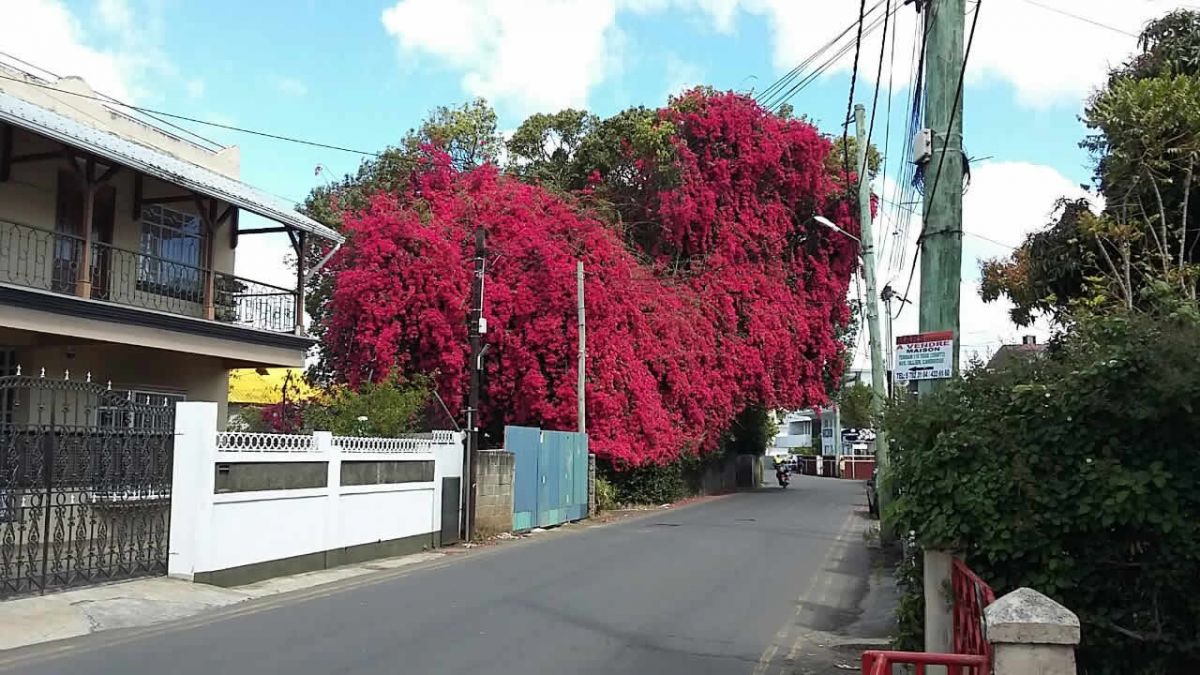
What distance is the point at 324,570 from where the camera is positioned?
14797mm

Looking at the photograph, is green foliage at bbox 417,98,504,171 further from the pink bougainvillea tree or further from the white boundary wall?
the white boundary wall

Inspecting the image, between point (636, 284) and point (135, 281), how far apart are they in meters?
14.2

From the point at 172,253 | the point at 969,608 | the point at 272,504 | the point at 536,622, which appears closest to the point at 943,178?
the point at 969,608

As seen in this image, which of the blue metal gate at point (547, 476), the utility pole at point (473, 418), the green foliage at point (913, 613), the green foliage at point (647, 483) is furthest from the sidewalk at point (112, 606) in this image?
the green foliage at point (647, 483)

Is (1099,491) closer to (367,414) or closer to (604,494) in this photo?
(367,414)

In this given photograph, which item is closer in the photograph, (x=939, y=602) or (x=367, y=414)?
(x=939, y=602)

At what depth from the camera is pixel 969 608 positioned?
605 centimetres

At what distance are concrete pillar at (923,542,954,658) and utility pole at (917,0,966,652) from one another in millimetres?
2080

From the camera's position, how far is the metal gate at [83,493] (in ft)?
34.8

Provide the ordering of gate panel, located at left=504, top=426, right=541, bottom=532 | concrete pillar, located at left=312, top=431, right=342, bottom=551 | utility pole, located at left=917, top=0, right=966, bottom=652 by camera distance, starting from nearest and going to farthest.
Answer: utility pole, located at left=917, top=0, right=966, bottom=652 → concrete pillar, located at left=312, top=431, right=342, bottom=551 → gate panel, located at left=504, top=426, right=541, bottom=532

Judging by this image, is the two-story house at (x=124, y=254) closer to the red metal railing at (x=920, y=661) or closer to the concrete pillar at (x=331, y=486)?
the concrete pillar at (x=331, y=486)

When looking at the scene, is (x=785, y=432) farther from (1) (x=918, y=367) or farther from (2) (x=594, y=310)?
(1) (x=918, y=367)

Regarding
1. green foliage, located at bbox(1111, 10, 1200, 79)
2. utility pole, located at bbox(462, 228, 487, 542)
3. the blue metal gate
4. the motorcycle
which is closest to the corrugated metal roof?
utility pole, located at bbox(462, 228, 487, 542)

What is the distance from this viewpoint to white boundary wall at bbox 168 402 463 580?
40.2 ft
